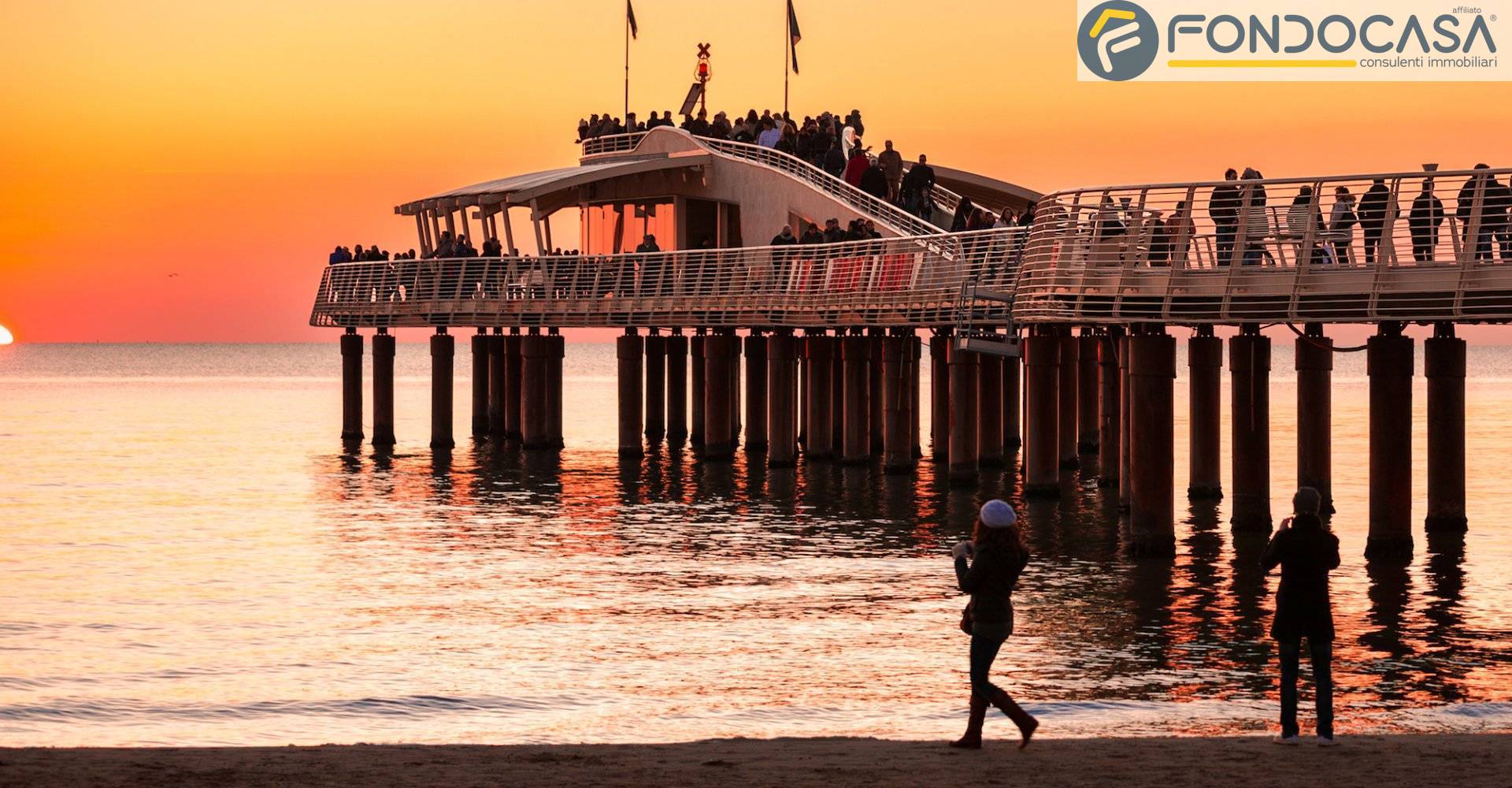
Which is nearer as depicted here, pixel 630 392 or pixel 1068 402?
pixel 1068 402

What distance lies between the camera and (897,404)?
128 ft

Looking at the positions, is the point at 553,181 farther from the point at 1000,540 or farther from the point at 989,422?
the point at 1000,540

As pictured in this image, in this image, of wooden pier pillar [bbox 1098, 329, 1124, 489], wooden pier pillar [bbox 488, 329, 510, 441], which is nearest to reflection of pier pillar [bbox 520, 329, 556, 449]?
wooden pier pillar [bbox 488, 329, 510, 441]

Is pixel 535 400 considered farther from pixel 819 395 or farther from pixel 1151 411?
pixel 1151 411

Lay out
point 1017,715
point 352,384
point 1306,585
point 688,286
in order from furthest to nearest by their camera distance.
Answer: point 352,384
point 688,286
point 1017,715
point 1306,585

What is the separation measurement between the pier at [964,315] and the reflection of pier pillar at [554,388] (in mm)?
88

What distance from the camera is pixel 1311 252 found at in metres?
23.2

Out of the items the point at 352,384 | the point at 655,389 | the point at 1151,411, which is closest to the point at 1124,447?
the point at 1151,411

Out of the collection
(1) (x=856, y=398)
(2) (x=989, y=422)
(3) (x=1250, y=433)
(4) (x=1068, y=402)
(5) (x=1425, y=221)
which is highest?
(5) (x=1425, y=221)

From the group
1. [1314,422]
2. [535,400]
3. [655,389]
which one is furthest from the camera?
[655,389]

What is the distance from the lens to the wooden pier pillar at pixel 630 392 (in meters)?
44.6

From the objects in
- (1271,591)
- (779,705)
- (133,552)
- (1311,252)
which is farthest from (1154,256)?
(133,552)

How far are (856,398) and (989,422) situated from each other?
3492 millimetres

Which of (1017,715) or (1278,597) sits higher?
(1278,597)
